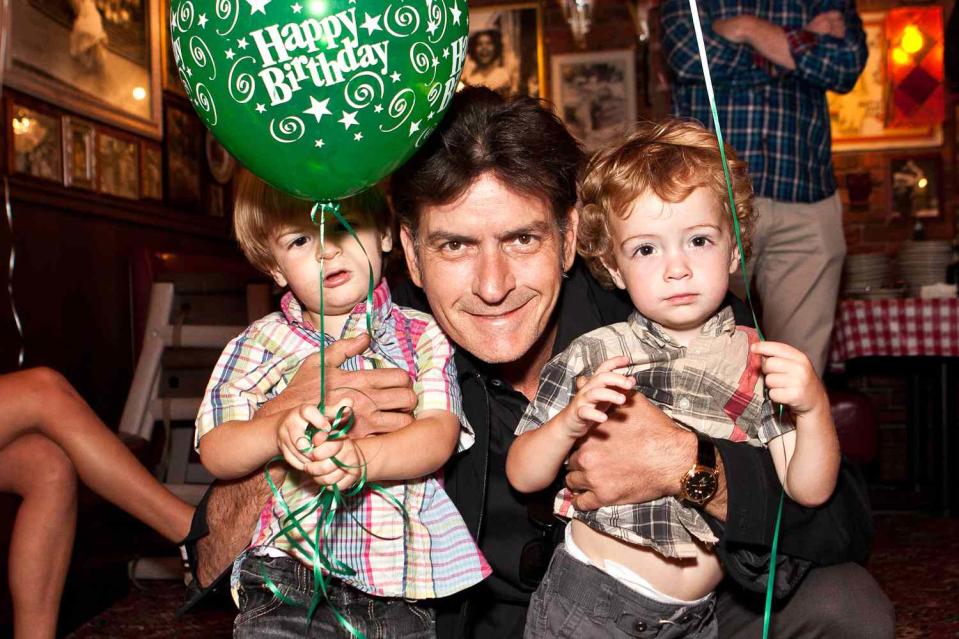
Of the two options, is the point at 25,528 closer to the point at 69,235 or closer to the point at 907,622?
the point at 69,235

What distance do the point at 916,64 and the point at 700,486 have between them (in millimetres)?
4964

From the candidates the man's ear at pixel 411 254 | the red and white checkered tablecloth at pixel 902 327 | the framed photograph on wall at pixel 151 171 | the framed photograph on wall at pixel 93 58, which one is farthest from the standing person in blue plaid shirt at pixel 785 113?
the framed photograph on wall at pixel 151 171

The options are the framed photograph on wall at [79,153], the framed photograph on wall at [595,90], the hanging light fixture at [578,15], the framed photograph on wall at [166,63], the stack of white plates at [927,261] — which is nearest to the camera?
the framed photograph on wall at [79,153]

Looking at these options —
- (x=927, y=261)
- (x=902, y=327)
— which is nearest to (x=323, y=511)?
(x=902, y=327)

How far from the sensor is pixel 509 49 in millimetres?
5984

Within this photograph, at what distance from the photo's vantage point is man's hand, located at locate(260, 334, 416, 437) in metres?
1.46

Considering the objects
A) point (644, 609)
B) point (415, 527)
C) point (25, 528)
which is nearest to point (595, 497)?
point (644, 609)

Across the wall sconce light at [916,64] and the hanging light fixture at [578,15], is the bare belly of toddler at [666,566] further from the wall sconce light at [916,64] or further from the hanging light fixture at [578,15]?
the wall sconce light at [916,64]

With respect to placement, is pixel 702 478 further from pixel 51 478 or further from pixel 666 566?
pixel 51 478

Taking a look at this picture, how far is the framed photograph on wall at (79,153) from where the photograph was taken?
3674 mm

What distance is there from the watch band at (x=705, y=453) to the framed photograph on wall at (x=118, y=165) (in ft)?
10.5

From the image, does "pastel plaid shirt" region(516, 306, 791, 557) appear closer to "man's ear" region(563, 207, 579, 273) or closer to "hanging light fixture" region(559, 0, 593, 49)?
"man's ear" region(563, 207, 579, 273)

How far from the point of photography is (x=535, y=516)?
5.53ft

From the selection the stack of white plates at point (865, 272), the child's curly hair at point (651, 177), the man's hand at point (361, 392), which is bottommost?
the man's hand at point (361, 392)
